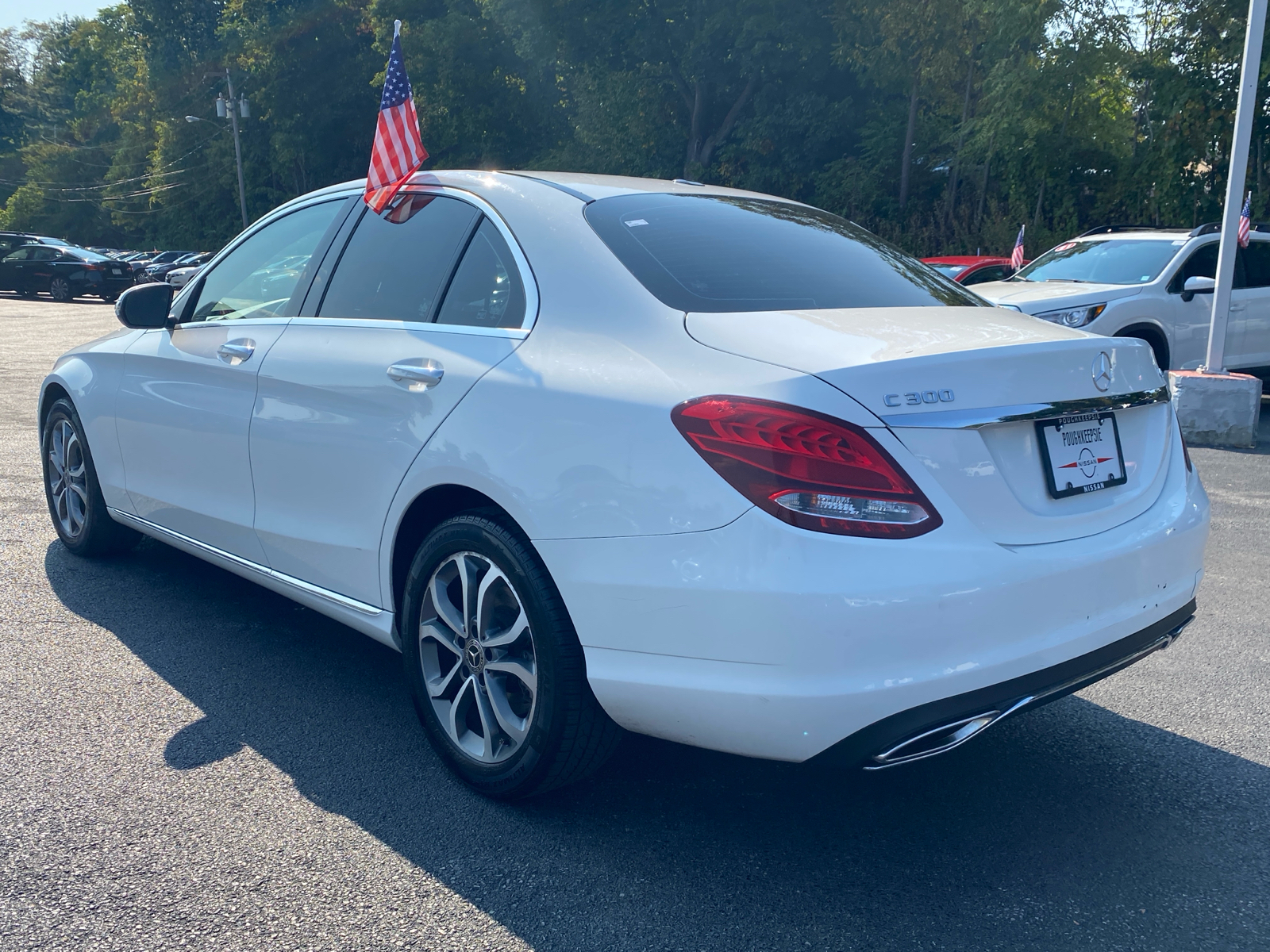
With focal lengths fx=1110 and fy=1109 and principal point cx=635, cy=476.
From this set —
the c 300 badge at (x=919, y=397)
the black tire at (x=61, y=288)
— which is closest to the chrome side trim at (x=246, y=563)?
the c 300 badge at (x=919, y=397)

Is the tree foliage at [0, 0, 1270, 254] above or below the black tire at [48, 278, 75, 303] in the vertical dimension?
above

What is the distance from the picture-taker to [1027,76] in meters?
21.8

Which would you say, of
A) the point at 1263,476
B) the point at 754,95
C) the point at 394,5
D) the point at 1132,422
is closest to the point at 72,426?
the point at 1132,422

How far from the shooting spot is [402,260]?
3.54m

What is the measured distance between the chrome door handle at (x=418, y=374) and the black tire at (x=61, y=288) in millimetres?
32686

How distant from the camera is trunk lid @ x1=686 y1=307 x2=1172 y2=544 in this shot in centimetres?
241

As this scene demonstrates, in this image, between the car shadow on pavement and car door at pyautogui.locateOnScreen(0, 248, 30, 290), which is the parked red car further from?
car door at pyautogui.locateOnScreen(0, 248, 30, 290)

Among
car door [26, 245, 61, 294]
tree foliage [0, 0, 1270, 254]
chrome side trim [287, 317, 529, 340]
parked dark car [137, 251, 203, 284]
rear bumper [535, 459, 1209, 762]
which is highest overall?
tree foliage [0, 0, 1270, 254]

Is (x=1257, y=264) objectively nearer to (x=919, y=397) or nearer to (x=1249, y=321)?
(x=1249, y=321)

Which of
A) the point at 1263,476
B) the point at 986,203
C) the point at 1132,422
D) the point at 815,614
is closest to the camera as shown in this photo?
the point at 815,614

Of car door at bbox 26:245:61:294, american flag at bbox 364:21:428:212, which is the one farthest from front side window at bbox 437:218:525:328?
car door at bbox 26:245:61:294

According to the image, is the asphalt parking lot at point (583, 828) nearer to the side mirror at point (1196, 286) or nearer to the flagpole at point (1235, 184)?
the flagpole at point (1235, 184)

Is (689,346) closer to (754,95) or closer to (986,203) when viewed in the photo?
(986,203)

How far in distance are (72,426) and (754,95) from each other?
3112 centimetres
